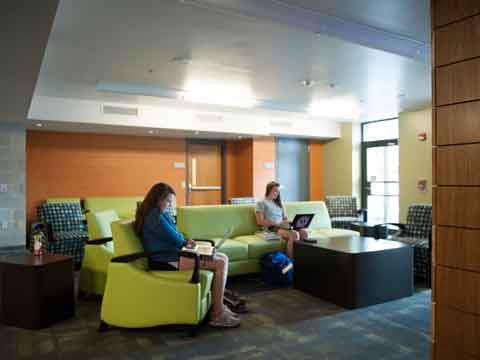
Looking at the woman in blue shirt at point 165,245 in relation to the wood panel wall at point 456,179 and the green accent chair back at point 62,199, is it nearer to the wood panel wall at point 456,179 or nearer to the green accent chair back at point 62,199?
the wood panel wall at point 456,179

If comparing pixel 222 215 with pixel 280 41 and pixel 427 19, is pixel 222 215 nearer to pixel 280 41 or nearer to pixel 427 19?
pixel 280 41

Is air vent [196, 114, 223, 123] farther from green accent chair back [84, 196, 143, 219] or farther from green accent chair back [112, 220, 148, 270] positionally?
green accent chair back [112, 220, 148, 270]

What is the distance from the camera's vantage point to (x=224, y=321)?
10.8 ft

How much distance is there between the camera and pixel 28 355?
2.76 meters

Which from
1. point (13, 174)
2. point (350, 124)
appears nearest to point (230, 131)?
point (350, 124)

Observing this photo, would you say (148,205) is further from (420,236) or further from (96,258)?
(420,236)

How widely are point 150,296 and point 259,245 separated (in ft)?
6.70

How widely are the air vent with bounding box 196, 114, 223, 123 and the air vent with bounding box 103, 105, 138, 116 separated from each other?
124cm

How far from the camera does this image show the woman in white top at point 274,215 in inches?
200

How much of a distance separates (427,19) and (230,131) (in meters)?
4.88

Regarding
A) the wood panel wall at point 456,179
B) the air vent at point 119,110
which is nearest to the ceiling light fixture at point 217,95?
the air vent at point 119,110

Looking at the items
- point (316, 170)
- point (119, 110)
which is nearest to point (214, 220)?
point (119, 110)

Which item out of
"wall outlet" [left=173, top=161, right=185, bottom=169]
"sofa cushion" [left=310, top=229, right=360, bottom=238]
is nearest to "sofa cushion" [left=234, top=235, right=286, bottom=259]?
"sofa cushion" [left=310, top=229, right=360, bottom=238]

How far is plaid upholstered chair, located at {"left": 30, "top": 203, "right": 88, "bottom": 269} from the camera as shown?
5457mm
